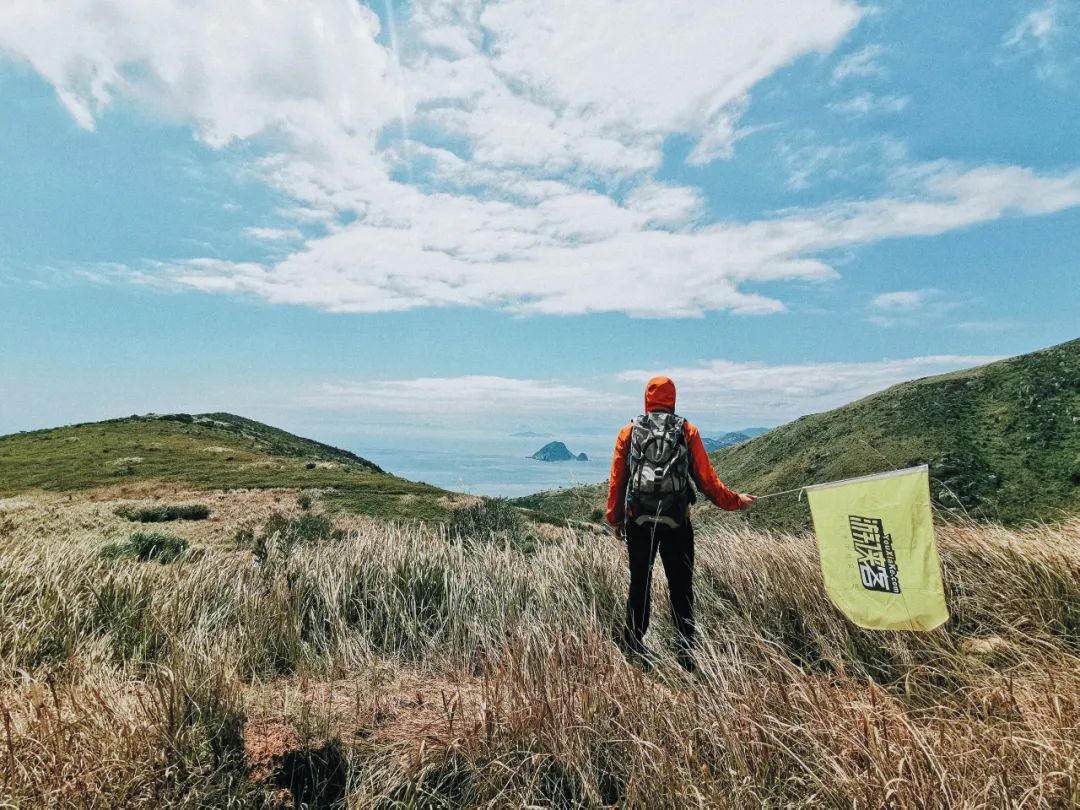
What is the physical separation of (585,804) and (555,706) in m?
0.49

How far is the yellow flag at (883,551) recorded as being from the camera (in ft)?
11.4

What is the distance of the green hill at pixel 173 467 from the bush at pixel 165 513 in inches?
200

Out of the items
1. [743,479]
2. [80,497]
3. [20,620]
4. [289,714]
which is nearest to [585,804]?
[289,714]

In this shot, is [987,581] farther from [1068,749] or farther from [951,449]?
[951,449]

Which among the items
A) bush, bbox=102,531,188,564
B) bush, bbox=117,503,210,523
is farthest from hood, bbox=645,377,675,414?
bush, bbox=117,503,210,523

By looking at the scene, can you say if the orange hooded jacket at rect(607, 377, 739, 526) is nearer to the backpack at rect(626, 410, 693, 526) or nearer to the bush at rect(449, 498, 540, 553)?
the backpack at rect(626, 410, 693, 526)

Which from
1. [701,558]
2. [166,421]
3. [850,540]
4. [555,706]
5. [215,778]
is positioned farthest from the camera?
[166,421]

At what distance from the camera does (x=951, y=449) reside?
150 feet

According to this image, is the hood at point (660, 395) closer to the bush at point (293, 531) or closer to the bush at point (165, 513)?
the bush at point (293, 531)

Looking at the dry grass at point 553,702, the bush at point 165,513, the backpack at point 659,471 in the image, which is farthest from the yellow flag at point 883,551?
the bush at point 165,513

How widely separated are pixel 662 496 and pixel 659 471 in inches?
8.0

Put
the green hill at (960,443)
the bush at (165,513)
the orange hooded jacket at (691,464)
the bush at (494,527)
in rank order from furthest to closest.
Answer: the green hill at (960,443), the bush at (165,513), the bush at (494,527), the orange hooded jacket at (691,464)

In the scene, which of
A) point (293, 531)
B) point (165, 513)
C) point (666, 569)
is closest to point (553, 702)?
point (666, 569)

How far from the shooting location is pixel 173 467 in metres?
32.2
